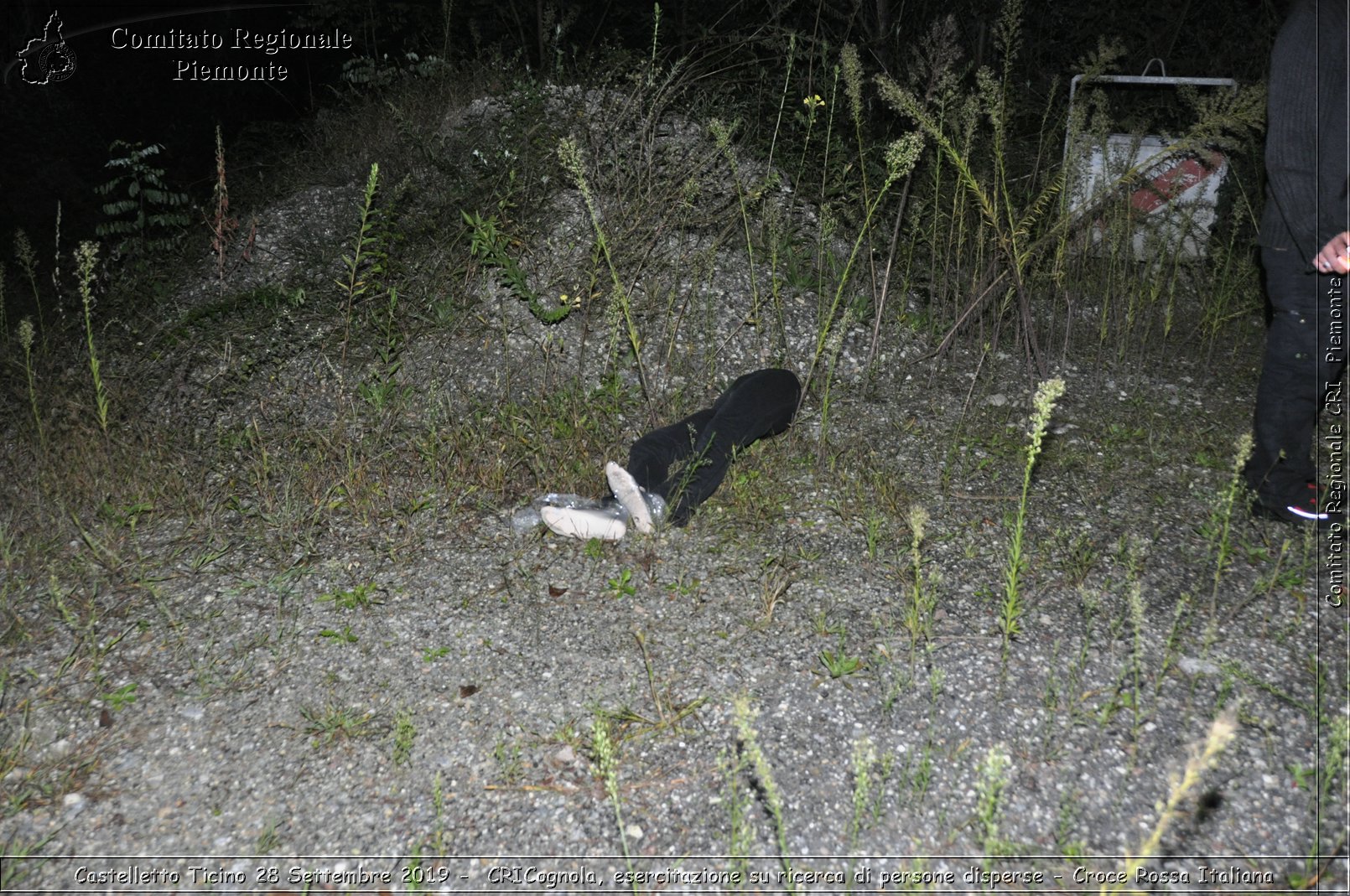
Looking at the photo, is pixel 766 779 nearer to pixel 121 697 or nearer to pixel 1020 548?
pixel 1020 548

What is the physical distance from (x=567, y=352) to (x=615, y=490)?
131 cm

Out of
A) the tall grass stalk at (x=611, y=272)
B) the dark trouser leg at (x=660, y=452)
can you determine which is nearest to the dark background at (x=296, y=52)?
the tall grass stalk at (x=611, y=272)

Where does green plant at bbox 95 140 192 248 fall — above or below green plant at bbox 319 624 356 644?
above

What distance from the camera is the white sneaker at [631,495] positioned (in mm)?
3137

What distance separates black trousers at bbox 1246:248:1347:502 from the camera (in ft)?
9.73

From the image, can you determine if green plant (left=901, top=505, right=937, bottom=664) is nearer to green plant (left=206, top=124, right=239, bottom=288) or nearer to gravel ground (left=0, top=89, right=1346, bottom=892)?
gravel ground (left=0, top=89, right=1346, bottom=892)

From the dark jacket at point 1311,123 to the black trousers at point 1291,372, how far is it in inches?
3.9

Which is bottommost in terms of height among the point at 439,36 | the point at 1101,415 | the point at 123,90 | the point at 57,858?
the point at 57,858

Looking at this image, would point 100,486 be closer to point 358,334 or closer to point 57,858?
point 358,334

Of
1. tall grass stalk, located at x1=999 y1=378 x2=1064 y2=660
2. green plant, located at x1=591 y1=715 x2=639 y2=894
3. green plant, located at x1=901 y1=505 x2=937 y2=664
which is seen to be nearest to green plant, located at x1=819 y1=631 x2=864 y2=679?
green plant, located at x1=901 y1=505 x2=937 y2=664

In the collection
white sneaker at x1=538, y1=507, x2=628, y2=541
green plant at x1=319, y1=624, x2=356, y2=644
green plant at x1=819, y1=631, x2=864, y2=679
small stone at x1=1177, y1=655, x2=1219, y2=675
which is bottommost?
green plant at x1=319, y1=624, x2=356, y2=644

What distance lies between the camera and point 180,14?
755 centimetres

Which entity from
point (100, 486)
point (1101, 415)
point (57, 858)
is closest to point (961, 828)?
point (57, 858)

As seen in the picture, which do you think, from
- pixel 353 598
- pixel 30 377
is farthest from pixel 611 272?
pixel 30 377
